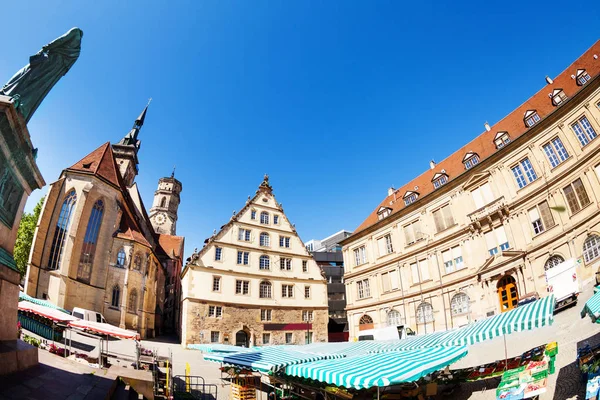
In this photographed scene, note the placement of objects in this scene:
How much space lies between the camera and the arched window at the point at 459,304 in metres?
20.5

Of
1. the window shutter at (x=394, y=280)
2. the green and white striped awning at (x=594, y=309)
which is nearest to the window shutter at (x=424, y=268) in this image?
the window shutter at (x=394, y=280)

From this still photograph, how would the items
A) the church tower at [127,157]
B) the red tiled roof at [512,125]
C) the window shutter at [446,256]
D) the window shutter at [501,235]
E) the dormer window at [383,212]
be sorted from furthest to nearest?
1. the church tower at [127,157]
2. the dormer window at [383,212]
3. the window shutter at [446,256]
4. the window shutter at [501,235]
5. the red tiled roof at [512,125]

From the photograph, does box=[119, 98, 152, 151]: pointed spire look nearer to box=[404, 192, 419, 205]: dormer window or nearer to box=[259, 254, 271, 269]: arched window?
box=[259, 254, 271, 269]: arched window

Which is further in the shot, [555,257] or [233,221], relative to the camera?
[233,221]

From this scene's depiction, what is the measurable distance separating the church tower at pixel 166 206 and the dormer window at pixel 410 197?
2121 inches

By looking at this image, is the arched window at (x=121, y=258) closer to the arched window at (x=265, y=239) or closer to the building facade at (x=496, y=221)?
the arched window at (x=265, y=239)

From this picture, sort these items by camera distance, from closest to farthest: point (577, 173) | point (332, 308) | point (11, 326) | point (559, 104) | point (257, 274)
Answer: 1. point (11, 326)
2. point (577, 173)
3. point (559, 104)
4. point (257, 274)
5. point (332, 308)

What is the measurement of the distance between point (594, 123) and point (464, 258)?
1056 centimetres

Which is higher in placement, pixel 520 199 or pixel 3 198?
pixel 520 199

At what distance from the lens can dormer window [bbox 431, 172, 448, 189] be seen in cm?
2453

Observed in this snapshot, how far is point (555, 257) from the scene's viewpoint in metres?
16.7

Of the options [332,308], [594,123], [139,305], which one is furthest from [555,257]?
[139,305]

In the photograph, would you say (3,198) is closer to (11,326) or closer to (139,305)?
(11,326)

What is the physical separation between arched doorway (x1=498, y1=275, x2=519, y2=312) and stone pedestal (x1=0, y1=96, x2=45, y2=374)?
72.9 feet
